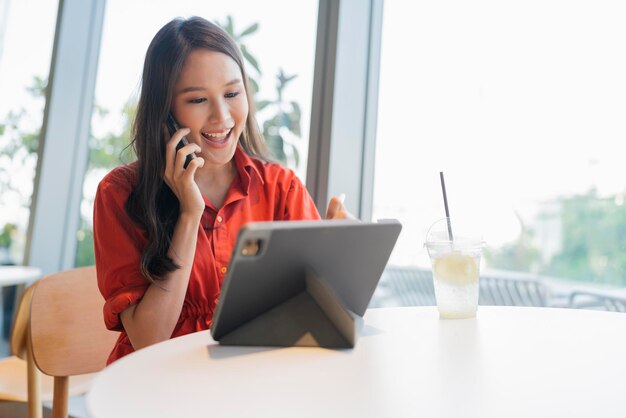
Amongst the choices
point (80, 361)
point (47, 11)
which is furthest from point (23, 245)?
point (80, 361)

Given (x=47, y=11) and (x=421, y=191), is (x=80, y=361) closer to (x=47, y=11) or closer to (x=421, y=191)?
(x=421, y=191)

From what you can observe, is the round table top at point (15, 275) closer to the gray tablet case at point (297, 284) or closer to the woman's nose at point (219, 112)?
the woman's nose at point (219, 112)

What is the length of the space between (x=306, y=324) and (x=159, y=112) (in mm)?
790

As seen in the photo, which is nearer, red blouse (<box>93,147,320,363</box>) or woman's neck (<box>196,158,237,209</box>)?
red blouse (<box>93,147,320,363</box>)

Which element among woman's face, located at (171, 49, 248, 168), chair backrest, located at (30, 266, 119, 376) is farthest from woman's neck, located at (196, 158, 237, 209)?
chair backrest, located at (30, 266, 119, 376)

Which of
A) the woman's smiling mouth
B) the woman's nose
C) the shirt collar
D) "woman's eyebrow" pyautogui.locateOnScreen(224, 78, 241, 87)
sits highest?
"woman's eyebrow" pyautogui.locateOnScreen(224, 78, 241, 87)

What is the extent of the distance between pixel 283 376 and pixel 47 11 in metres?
3.36

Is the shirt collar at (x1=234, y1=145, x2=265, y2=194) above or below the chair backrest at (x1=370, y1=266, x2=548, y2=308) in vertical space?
above

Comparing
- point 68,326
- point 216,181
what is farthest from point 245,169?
point 68,326

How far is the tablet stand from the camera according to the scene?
716 mm

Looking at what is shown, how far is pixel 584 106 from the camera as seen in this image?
163 cm

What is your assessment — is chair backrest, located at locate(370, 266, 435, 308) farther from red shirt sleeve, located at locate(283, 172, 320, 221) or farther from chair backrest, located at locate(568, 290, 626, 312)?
red shirt sleeve, located at locate(283, 172, 320, 221)

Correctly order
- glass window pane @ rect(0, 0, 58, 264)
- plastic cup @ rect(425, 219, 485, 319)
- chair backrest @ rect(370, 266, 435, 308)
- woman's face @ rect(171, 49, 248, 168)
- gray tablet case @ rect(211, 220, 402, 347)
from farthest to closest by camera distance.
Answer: glass window pane @ rect(0, 0, 58, 264)
chair backrest @ rect(370, 266, 435, 308)
woman's face @ rect(171, 49, 248, 168)
plastic cup @ rect(425, 219, 485, 319)
gray tablet case @ rect(211, 220, 402, 347)

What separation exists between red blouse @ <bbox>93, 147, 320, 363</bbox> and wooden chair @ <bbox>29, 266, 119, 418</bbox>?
0.20 metres
